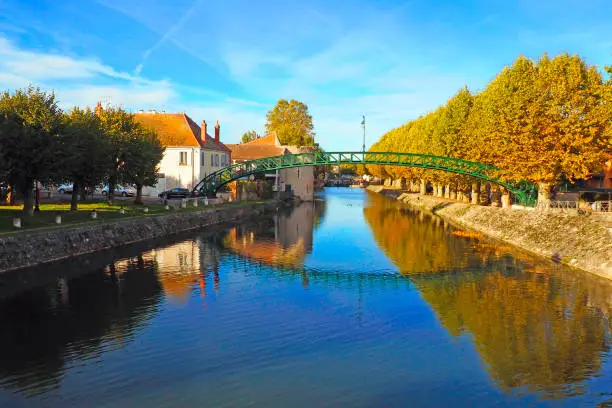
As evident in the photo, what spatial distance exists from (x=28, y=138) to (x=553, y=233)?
4450cm

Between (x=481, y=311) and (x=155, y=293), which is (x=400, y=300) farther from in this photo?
(x=155, y=293)

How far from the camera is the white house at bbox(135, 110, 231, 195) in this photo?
79.5m

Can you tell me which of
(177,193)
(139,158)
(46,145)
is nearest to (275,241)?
(139,158)

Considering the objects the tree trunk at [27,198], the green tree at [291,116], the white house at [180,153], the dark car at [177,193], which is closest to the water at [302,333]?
the tree trunk at [27,198]

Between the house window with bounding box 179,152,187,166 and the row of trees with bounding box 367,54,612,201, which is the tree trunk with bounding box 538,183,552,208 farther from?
the house window with bounding box 179,152,187,166

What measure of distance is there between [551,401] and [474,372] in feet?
9.20

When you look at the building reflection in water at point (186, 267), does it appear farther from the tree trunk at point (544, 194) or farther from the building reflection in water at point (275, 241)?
the tree trunk at point (544, 194)

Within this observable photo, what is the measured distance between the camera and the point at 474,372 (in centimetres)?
1817

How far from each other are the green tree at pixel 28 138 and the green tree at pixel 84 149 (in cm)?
108

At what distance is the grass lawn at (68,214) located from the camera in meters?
37.5

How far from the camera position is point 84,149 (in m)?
44.2

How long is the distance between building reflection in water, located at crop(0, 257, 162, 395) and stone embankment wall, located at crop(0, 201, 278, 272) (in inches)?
75.8

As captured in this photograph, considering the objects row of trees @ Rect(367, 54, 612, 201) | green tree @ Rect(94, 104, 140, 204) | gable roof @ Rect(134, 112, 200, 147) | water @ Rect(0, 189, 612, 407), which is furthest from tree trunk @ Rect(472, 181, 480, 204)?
green tree @ Rect(94, 104, 140, 204)

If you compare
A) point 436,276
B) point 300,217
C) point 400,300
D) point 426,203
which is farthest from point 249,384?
point 426,203
